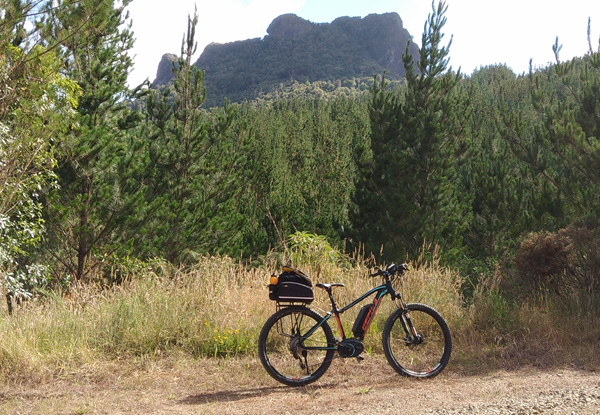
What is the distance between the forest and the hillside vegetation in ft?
0.16

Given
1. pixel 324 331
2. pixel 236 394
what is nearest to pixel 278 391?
pixel 236 394

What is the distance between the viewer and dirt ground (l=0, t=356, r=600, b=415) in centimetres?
417

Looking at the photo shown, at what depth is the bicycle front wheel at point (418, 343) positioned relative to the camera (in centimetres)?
505

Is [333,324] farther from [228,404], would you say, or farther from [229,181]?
[229,181]

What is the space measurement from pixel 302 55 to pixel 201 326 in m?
141

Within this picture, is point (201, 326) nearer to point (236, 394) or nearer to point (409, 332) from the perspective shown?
point (236, 394)

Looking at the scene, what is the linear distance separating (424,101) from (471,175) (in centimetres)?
331

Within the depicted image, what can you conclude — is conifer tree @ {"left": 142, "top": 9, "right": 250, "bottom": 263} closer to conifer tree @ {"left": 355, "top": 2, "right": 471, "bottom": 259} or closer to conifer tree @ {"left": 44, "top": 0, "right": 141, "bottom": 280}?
conifer tree @ {"left": 44, "top": 0, "right": 141, "bottom": 280}

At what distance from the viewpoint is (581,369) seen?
5246 millimetres

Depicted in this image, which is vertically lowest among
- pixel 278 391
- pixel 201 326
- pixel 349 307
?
pixel 278 391

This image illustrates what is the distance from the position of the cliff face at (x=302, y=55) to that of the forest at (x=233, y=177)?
333 feet

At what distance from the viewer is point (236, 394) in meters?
4.72

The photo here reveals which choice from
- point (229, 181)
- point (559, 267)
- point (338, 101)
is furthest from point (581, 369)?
point (338, 101)

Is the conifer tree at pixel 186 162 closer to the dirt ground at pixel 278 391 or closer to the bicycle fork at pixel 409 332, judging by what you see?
the dirt ground at pixel 278 391
